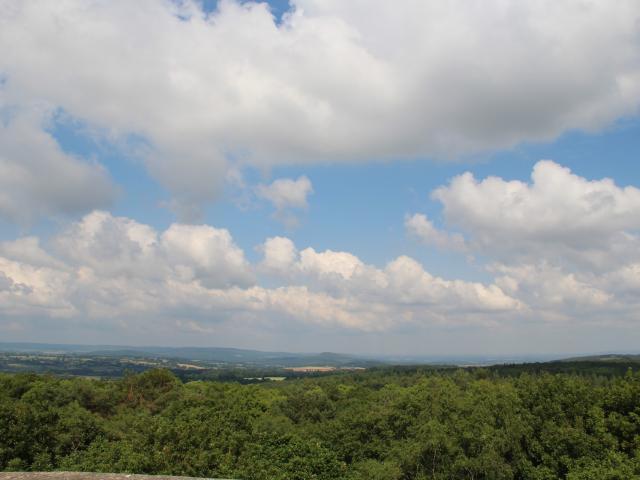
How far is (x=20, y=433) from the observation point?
44.8 metres

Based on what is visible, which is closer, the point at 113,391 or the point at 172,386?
the point at 113,391

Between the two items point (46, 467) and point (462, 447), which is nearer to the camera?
point (46, 467)

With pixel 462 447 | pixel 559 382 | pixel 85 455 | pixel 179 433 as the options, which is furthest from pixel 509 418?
pixel 85 455

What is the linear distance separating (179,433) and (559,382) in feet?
145

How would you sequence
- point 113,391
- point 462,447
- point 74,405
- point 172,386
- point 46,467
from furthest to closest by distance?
point 172,386 < point 113,391 < point 74,405 < point 462,447 < point 46,467

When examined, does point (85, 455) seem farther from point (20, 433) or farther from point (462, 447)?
point (462, 447)

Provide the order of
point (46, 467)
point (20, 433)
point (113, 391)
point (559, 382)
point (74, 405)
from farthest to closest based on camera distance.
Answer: point (113, 391) → point (74, 405) → point (559, 382) → point (20, 433) → point (46, 467)

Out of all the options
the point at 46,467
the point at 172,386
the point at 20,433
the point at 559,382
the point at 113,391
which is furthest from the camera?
the point at 172,386

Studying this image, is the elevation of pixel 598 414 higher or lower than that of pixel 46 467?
higher

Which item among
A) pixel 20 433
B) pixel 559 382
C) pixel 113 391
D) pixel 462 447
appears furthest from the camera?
pixel 113 391

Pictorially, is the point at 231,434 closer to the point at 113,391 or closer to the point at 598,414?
the point at 598,414

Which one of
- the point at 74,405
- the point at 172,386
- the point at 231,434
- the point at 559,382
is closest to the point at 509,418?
the point at 559,382

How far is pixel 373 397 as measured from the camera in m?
100

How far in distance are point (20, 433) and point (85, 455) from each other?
26.0 feet
